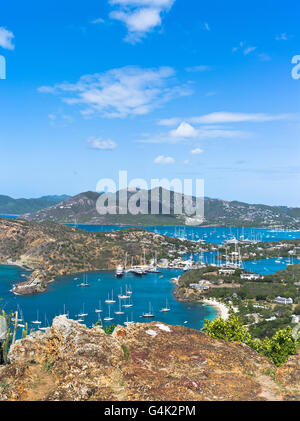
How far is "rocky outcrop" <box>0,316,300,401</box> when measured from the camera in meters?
10.1

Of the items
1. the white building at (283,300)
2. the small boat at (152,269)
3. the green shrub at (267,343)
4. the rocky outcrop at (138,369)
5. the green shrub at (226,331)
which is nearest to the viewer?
the rocky outcrop at (138,369)

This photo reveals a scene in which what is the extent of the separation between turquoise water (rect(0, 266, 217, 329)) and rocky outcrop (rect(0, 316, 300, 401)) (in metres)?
45.7

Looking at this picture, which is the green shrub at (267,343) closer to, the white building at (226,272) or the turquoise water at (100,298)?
the turquoise water at (100,298)

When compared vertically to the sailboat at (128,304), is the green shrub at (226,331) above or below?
above

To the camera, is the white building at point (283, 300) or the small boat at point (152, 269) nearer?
the white building at point (283, 300)

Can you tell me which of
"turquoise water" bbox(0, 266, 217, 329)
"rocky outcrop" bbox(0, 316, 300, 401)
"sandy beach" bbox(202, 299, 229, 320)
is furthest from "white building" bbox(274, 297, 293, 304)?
"rocky outcrop" bbox(0, 316, 300, 401)

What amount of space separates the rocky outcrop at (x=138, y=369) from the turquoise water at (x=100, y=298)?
45.7m

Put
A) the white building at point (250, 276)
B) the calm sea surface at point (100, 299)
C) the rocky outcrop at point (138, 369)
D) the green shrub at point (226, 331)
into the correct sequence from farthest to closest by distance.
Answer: the white building at point (250, 276) < the calm sea surface at point (100, 299) < the green shrub at point (226, 331) < the rocky outcrop at point (138, 369)

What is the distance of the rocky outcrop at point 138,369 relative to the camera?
1012 cm

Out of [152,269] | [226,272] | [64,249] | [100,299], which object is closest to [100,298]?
[100,299]

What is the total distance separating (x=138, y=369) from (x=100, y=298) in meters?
70.6

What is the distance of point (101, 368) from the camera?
10.9 m

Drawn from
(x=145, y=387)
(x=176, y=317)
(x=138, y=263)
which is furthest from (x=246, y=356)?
(x=138, y=263)

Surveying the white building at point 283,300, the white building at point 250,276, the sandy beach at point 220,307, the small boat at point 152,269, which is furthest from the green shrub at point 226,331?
the small boat at point 152,269
